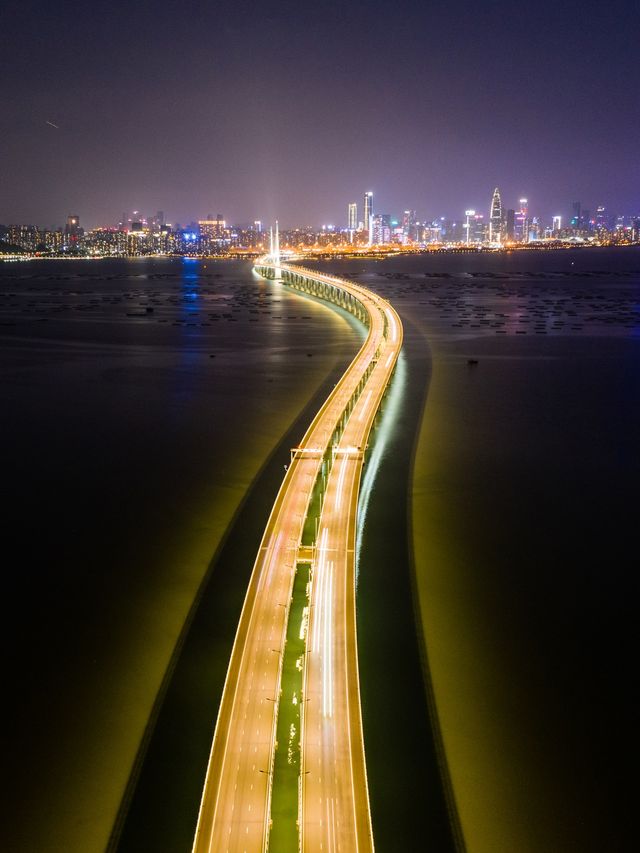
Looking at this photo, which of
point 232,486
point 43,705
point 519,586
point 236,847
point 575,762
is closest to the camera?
point 236,847

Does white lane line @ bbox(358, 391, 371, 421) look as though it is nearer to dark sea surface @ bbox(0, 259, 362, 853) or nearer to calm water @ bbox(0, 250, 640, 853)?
calm water @ bbox(0, 250, 640, 853)

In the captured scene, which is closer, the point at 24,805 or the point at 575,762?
the point at 24,805

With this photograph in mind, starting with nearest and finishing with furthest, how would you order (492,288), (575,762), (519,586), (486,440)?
(575,762), (519,586), (486,440), (492,288)

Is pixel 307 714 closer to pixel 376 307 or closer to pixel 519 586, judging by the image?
pixel 519 586

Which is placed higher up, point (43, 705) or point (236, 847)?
point (236, 847)

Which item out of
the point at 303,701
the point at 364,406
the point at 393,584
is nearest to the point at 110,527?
the point at 393,584

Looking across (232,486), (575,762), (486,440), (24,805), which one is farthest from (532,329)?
(24,805)

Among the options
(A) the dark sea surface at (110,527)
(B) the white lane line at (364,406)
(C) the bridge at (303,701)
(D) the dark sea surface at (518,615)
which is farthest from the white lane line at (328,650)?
(B) the white lane line at (364,406)
